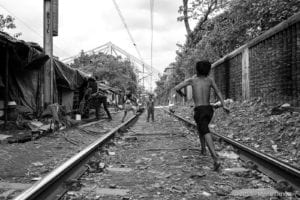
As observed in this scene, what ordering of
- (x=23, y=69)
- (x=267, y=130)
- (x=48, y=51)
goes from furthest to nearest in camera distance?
(x=48, y=51), (x=23, y=69), (x=267, y=130)

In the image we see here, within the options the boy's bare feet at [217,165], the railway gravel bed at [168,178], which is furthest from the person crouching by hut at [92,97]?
the boy's bare feet at [217,165]

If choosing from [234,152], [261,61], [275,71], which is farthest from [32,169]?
[261,61]

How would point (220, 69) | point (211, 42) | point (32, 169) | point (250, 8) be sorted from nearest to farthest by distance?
point (32, 169) < point (250, 8) < point (220, 69) < point (211, 42)

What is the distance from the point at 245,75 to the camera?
13578 mm

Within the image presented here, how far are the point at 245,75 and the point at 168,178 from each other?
992 cm

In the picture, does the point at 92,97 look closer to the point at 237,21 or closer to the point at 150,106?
the point at 150,106

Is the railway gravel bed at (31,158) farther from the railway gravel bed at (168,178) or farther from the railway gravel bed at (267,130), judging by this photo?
the railway gravel bed at (267,130)

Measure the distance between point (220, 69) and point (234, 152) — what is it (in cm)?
1263

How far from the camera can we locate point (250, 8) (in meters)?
14.1

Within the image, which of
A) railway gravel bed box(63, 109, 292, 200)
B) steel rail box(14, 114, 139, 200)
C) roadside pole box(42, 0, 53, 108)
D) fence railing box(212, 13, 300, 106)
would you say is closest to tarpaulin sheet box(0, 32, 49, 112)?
roadside pole box(42, 0, 53, 108)

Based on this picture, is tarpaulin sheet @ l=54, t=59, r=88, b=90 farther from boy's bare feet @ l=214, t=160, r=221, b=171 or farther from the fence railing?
boy's bare feet @ l=214, t=160, r=221, b=171

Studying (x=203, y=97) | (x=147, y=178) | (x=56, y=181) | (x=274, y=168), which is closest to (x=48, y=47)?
(x=203, y=97)

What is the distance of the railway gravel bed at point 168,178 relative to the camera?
378 centimetres

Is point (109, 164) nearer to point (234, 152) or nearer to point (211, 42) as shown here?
point (234, 152)
